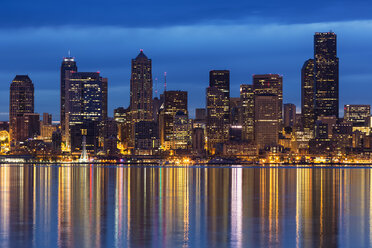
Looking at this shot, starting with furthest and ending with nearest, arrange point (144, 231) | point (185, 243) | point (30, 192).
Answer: point (30, 192) → point (144, 231) → point (185, 243)

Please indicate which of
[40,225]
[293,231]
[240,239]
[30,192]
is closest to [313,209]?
[293,231]

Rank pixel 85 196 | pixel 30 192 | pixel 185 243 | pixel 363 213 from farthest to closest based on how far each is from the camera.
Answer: pixel 30 192 → pixel 85 196 → pixel 363 213 → pixel 185 243

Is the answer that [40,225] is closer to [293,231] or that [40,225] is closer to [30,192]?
[293,231]

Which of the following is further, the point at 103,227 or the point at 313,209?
the point at 313,209

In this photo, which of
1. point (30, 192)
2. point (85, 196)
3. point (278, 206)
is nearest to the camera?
point (278, 206)

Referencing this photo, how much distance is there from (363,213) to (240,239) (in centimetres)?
1974

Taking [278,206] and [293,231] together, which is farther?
[278,206]

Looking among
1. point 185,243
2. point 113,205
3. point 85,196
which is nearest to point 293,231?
point 185,243

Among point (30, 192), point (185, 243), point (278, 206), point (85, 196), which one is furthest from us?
point (30, 192)

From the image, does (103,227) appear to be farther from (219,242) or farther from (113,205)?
(113,205)

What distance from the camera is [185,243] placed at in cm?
4216

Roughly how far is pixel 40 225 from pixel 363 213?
2756 centimetres

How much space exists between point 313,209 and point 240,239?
19.8m

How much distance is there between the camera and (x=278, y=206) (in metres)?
64.8
